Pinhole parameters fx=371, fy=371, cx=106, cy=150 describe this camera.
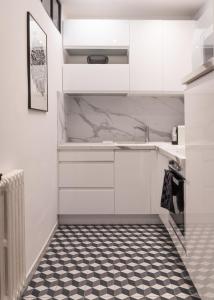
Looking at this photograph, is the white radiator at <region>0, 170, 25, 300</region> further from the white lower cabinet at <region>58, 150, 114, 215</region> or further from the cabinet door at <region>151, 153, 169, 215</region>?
the white lower cabinet at <region>58, 150, 114, 215</region>

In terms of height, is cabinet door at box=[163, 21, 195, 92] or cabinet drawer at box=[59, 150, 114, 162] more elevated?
cabinet door at box=[163, 21, 195, 92]

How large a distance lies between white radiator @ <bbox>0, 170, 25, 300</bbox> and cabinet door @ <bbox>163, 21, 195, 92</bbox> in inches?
111

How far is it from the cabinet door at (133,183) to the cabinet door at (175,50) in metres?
0.96

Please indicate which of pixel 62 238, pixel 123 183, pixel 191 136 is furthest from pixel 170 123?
pixel 191 136

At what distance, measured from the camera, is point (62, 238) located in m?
3.71

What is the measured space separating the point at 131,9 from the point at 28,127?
2533mm

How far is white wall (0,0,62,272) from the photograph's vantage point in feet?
6.94

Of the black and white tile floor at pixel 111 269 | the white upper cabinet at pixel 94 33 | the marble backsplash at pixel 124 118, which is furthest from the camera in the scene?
the marble backsplash at pixel 124 118

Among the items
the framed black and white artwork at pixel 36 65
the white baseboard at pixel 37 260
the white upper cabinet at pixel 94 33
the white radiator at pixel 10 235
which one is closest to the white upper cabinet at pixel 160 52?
the white upper cabinet at pixel 94 33

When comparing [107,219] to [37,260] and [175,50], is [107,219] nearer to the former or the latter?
[37,260]

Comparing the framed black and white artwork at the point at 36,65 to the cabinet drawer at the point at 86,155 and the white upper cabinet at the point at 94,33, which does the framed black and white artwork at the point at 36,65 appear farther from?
the white upper cabinet at the point at 94,33

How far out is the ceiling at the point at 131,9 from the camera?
421 cm

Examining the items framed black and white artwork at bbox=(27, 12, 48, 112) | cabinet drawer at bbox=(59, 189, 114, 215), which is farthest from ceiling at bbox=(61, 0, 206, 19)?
cabinet drawer at bbox=(59, 189, 114, 215)

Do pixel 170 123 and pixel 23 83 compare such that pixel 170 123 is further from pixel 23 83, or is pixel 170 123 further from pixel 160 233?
pixel 23 83
